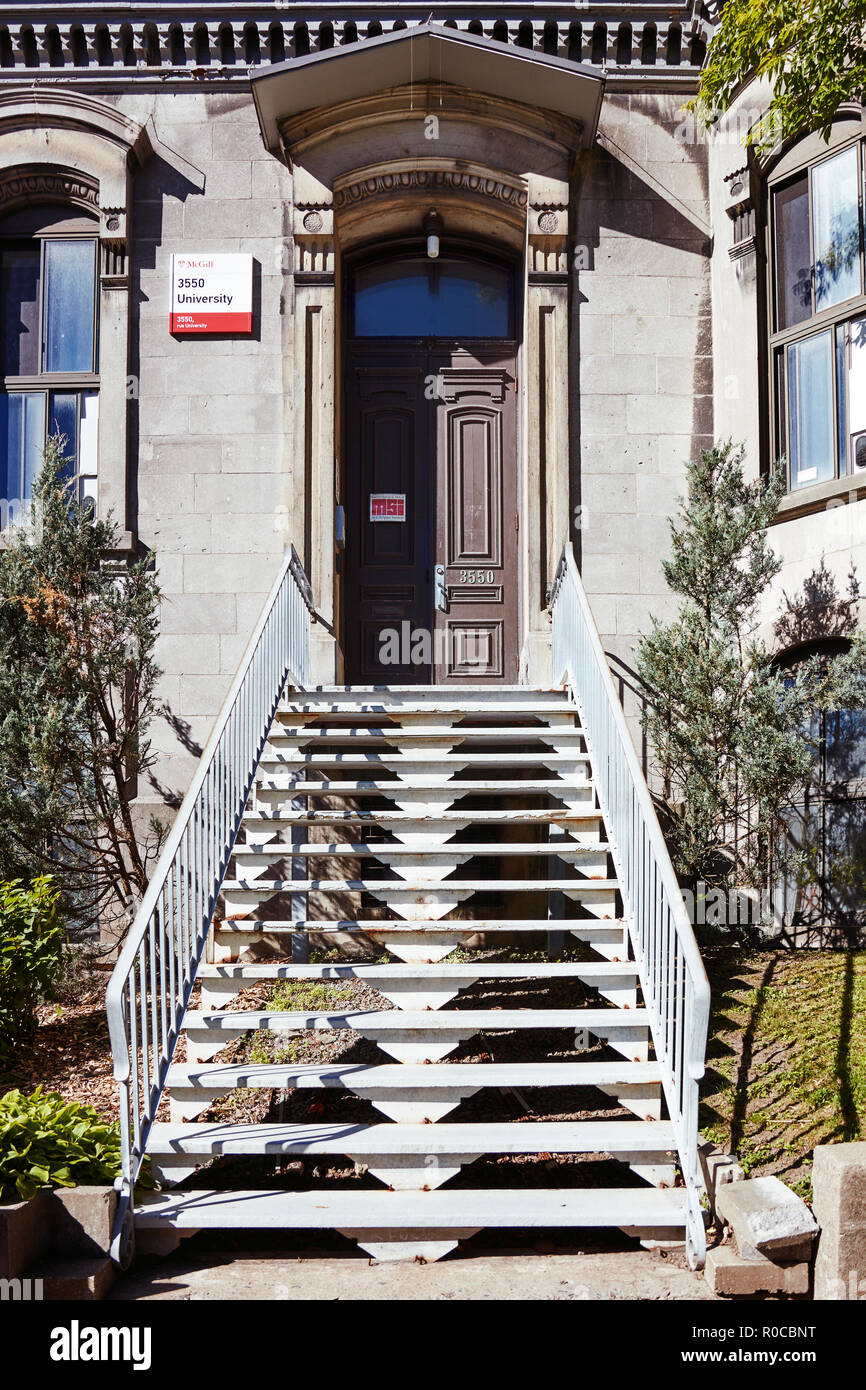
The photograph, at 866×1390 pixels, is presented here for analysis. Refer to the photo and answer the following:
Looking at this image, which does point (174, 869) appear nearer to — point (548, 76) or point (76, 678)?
point (76, 678)

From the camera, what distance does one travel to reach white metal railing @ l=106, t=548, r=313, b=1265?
472 cm

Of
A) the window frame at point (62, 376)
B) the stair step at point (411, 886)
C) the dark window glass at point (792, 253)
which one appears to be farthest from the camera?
the window frame at point (62, 376)

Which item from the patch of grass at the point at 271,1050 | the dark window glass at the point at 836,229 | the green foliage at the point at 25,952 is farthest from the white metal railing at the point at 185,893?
the dark window glass at the point at 836,229

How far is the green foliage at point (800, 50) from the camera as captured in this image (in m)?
6.95

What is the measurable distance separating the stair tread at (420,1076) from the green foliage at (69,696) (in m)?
2.69

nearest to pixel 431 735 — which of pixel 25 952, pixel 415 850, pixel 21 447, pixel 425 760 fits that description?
pixel 425 760

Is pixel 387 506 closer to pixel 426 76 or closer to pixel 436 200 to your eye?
pixel 436 200

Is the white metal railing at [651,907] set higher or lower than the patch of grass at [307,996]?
higher

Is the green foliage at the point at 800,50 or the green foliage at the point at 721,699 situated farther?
the green foliage at the point at 721,699

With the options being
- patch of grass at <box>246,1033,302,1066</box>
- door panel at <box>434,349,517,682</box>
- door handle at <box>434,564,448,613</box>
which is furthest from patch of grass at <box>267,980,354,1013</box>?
door handle at <box>434,564,448,613</box>

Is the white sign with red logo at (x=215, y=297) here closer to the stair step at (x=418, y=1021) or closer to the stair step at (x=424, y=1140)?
the stair step at (x=418, y=1021)

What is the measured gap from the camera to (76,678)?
7.83 m

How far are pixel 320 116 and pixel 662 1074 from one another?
741 cm

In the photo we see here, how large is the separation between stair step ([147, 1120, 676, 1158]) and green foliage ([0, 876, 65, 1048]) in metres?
1.97
